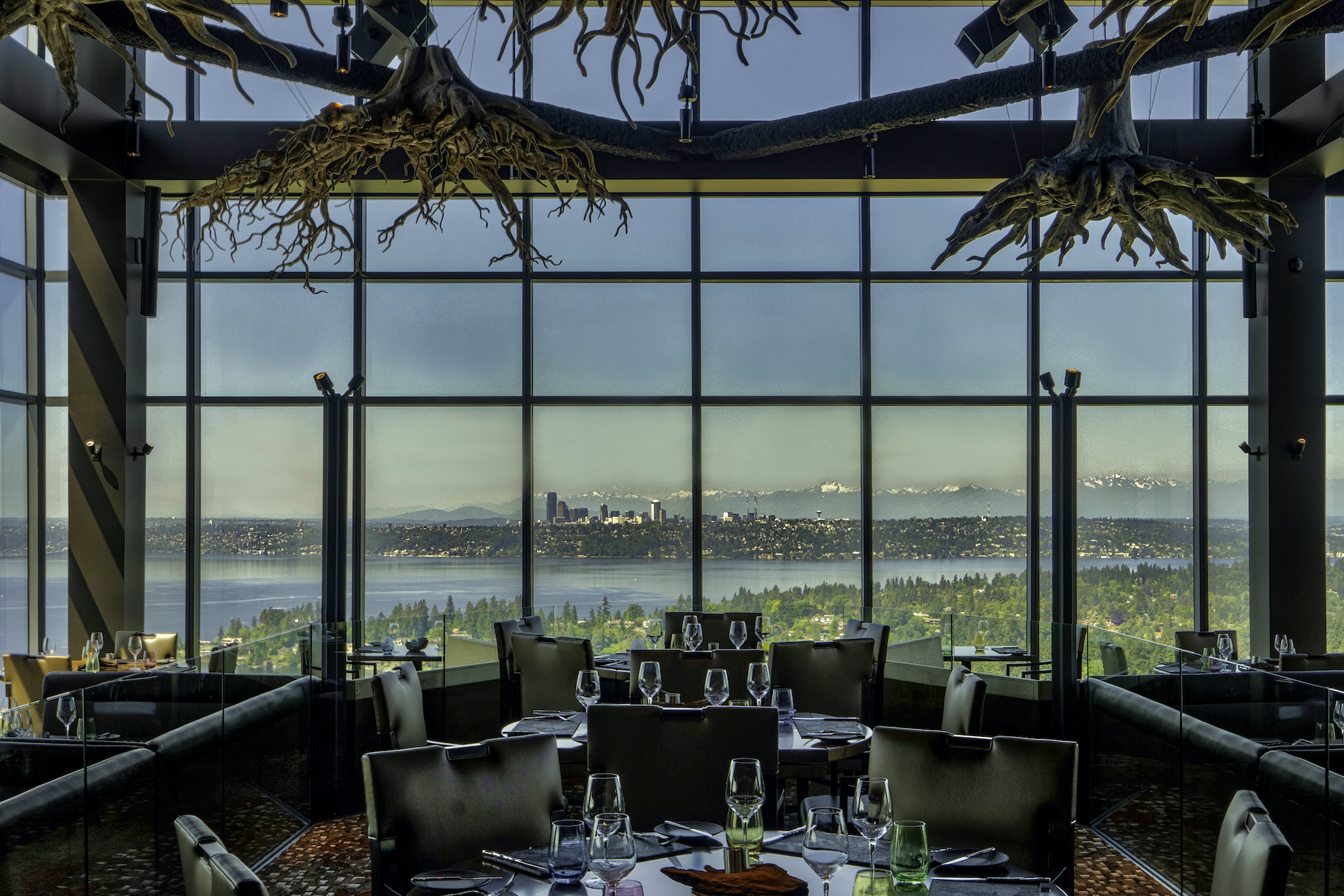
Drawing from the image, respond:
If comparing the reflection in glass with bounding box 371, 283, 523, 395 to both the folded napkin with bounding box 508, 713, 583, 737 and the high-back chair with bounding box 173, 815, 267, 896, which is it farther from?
the high-back chair with bounding box 173, 815, 267, 896

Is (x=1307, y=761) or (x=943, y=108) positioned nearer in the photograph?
(x=1307, y=761)

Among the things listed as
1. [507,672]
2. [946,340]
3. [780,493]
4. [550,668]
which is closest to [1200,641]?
[946,340]

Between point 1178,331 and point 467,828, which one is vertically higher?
point 1178,331

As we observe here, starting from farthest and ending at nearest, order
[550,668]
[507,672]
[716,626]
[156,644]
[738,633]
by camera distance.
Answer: [156,644]
[716,626]
[738,633]
[507,672]
[550,668]

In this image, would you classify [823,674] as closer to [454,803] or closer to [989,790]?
[989,790]

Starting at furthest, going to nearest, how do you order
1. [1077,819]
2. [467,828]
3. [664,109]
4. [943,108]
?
1. [664,109]
2. [943,108]
3. [1077,819]
4. [467,828]

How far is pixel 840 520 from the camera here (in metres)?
8.25

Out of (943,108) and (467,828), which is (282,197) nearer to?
(467,828)

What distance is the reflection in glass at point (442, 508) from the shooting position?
825cm

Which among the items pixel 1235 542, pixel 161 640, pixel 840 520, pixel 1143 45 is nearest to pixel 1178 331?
pixel 1235 542

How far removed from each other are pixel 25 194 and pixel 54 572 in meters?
3.26

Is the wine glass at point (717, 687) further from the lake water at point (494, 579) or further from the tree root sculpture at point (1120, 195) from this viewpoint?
the lake water at point (494, 579)

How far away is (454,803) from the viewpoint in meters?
2.66

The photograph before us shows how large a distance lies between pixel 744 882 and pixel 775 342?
6415mm
